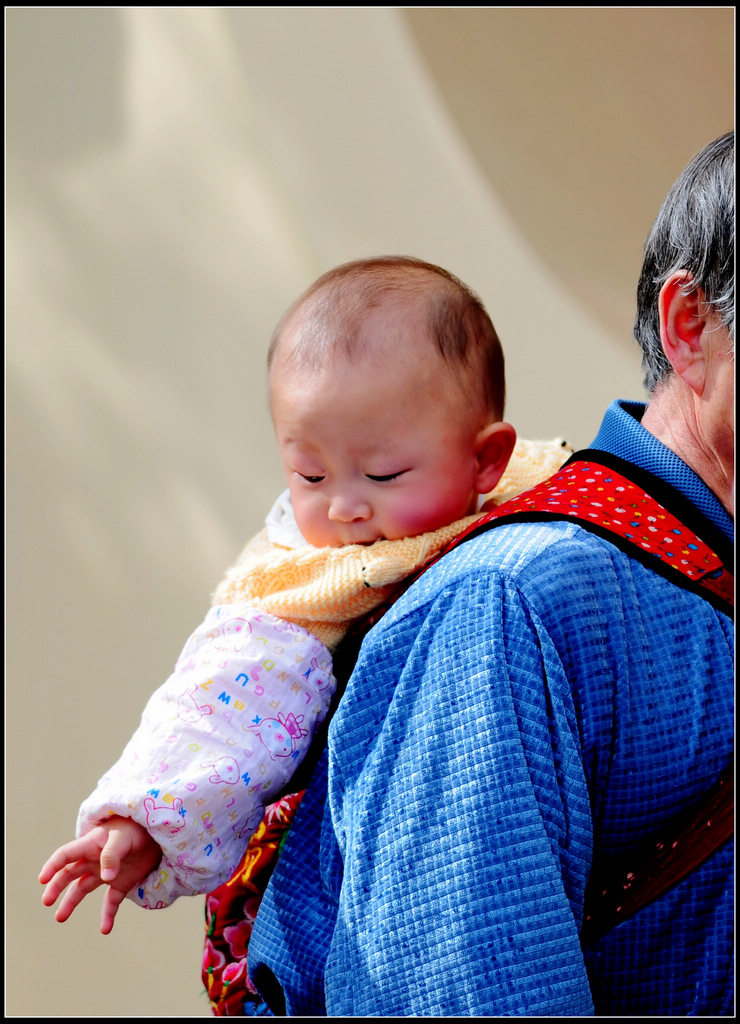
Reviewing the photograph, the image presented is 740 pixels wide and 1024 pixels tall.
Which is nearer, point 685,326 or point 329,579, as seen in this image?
point 685,326

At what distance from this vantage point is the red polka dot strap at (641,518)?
2.95 feet

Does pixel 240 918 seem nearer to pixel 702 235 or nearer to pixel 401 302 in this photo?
pixel 401 302

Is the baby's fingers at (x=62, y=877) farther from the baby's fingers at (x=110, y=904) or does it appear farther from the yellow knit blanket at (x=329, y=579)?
the yellow knit blanket at (x=329, y=579)

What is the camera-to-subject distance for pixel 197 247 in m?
2.33

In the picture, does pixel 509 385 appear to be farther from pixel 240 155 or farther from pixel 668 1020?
pixel 668 1020

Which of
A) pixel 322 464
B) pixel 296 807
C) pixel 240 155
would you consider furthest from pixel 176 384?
pixel 296 807

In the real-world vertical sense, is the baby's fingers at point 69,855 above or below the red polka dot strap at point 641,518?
below

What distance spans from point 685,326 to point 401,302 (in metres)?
0.31

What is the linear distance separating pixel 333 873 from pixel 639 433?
48cm

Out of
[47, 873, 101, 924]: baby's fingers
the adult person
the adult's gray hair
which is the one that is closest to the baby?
[47, 873, 101, 924]: baby's fingers

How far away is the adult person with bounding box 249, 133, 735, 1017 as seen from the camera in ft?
2.61

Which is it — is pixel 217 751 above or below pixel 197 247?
below

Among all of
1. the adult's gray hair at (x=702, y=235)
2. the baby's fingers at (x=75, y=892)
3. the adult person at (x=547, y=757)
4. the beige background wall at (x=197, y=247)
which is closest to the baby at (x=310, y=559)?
the baby's fingers at (x=75, y=892)

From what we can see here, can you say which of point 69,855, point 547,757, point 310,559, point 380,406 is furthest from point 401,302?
point 69,855
